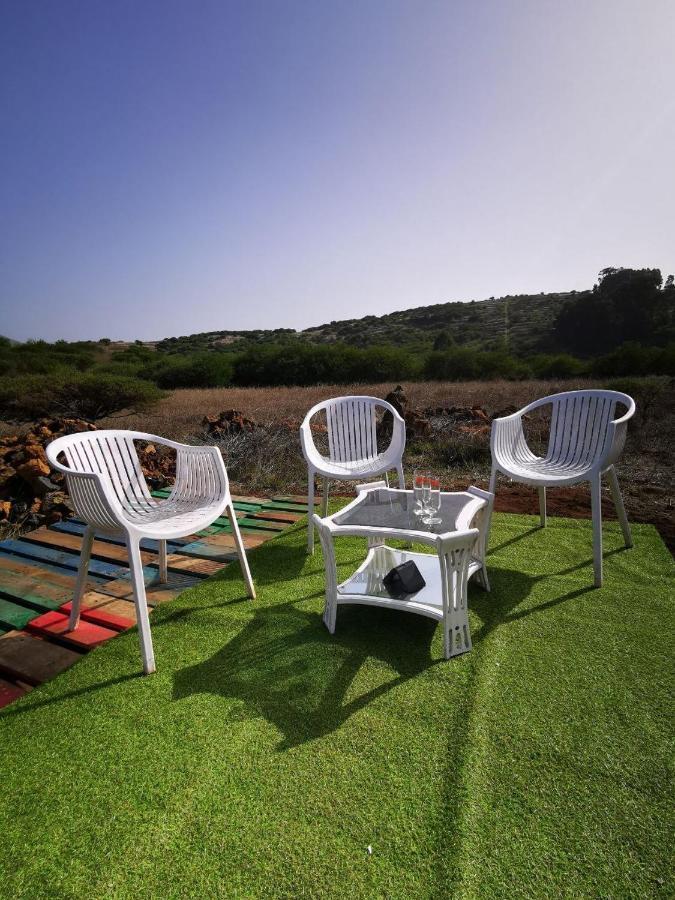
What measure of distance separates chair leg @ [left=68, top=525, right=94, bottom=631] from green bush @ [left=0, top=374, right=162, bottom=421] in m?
9.50

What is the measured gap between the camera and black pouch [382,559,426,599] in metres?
2.11

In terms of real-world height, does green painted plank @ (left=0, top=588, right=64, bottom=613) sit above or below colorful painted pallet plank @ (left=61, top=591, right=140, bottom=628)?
above

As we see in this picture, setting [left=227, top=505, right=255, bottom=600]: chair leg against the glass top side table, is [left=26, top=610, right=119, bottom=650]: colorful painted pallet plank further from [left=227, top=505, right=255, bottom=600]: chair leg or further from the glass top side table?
the glass top side table

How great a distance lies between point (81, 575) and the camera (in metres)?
2.03

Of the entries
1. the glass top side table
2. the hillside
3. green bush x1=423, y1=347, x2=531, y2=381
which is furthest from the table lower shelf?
the hillside

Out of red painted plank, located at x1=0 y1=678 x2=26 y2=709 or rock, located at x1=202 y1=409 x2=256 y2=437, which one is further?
rock, located at x1=202 y1=409 x2=256 y2=437

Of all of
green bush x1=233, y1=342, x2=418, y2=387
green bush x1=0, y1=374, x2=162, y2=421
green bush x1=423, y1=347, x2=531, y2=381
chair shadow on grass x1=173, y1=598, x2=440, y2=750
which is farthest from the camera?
green bush x1=233, y1=342, x2=418, y2=387

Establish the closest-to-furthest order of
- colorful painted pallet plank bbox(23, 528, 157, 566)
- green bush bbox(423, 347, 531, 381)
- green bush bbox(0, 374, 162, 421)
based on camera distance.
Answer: colorful painted pallet plank bbox(23, 528, 157, 566)
green bush bbox(0, 374, 162, 421)
green bush bbox(423, 347, 531, 381)

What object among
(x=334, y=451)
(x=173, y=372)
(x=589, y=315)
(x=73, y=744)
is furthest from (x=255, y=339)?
(x=73, y=744)

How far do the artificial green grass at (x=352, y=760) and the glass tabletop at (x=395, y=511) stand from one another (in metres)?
0.50

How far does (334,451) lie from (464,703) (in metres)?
2.12

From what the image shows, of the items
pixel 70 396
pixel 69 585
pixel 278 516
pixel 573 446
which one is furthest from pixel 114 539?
pixel 70 396

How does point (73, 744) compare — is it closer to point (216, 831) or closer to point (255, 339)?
point (216, 831)

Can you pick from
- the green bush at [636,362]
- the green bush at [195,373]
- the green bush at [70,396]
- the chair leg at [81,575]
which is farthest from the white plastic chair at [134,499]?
the green bush at [195,373]
